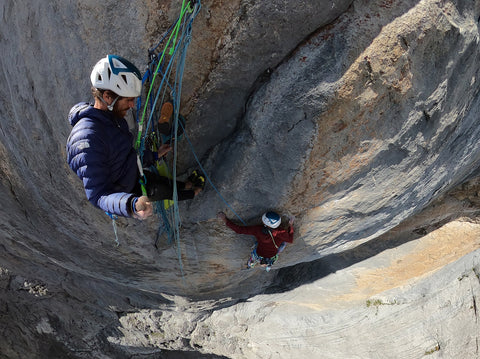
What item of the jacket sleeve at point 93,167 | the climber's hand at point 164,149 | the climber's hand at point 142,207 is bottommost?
the climber's hand at point 142,207

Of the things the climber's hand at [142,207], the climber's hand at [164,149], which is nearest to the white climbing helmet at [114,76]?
the climber's hand at [164,149]

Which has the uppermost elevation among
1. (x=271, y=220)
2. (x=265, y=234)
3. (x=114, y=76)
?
(x=114, y=76)

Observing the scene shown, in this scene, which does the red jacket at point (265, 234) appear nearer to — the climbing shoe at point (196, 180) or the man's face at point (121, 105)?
the climbing shoe at point (196, 180)

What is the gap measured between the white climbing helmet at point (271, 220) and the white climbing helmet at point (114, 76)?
1.85 metres

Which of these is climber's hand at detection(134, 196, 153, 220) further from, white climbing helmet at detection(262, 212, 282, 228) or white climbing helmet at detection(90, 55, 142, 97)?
white climbing helmet at detection(262, 212, 282, 228)

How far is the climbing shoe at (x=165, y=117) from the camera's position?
3.07 metres

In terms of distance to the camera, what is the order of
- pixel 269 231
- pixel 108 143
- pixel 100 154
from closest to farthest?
1. pixel 100 154
2. pixel 108 143
3. pixel 269 231

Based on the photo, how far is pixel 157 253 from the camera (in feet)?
14.4

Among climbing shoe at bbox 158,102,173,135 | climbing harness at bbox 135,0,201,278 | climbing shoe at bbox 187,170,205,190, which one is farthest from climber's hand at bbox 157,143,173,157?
climbing shoe at bbox 187,170,205,190

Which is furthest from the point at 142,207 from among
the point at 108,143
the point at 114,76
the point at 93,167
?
the point at 114,76

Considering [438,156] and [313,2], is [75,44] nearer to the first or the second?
[313,2]

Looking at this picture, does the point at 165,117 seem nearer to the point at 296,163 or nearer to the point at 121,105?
the point at 121,105

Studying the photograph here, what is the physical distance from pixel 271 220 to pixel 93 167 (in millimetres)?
1866

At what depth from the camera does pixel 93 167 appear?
2.49 metres
